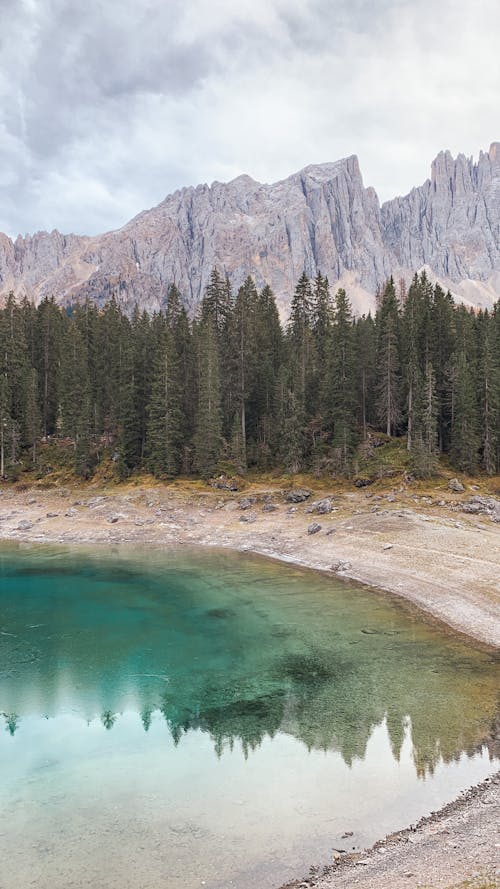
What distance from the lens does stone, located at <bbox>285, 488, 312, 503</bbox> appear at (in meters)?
54.8

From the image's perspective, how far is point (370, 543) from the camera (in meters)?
40.4

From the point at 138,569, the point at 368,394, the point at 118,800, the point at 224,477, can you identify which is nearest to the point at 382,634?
the point at 118,800

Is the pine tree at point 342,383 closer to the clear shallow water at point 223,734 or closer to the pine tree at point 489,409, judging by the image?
the pine tree at point 489,409

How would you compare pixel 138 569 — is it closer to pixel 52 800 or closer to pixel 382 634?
pixel 382 634

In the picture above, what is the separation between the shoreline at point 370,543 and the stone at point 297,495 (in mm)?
777

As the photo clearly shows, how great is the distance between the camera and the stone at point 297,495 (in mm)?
54844

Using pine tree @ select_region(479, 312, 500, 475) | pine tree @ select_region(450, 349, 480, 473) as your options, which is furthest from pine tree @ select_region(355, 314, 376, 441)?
pine tree @ select_region(479, 312, 500, 475)

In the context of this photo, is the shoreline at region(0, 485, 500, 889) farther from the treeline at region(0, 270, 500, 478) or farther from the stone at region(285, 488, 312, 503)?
the treeline at region(0, 270, 500, 478)

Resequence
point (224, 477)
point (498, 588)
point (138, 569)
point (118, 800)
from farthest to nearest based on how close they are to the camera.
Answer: point (224, 477), point (138, 569), point (498, 588), point (118, 800)

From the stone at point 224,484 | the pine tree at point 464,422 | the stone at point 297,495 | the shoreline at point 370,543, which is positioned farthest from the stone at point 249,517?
the pine tree at point 464,422

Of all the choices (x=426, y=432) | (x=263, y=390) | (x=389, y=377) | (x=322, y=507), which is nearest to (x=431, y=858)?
(x=322, y=507)

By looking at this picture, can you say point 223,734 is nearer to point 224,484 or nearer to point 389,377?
point 224,484

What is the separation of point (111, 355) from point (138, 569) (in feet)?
169

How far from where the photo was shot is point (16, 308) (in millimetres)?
89938
